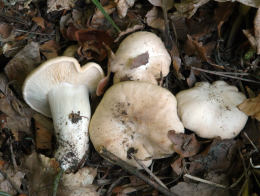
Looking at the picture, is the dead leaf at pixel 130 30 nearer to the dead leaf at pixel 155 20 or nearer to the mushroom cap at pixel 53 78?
the dead leaf at pixel 155 20

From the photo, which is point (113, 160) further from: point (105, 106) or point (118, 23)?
point (118, 23)

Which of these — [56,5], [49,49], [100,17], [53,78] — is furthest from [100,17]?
[53,78]

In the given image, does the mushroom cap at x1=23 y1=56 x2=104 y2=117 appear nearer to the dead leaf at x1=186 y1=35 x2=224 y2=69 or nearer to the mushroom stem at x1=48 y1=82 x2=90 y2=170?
the mushroom stem at x1=48 y1=82 x2=90 y2=170

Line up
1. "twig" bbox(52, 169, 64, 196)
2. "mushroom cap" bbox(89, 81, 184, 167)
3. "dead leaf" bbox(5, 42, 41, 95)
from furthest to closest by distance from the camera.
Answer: "dead leaf" bbox(5, 42, 41, 95)
"mushroom cap" bbox(89, 81, 184, 167)
"twig" bbox(52, 169, 64, 196)

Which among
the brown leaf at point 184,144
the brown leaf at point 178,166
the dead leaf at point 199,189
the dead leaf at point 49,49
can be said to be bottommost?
the dead leaf at point 199,189

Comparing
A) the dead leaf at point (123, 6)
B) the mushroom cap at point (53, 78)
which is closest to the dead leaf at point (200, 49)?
the dead leaf at point (123, 6)

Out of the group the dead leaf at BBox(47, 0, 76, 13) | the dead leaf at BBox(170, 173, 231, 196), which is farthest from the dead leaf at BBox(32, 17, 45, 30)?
the dead leaf at BBox(170, 173, 231, 196)
